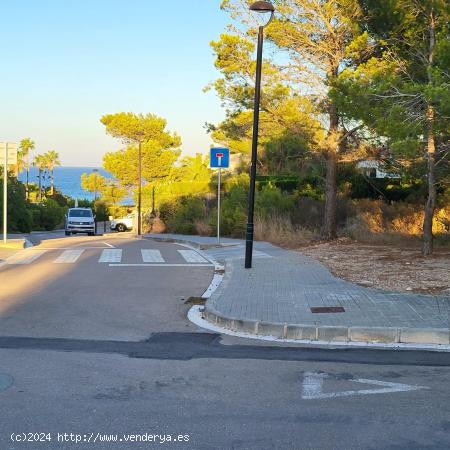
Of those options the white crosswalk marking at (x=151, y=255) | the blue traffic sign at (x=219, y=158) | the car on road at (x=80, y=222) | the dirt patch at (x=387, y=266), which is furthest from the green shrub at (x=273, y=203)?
the car on road at (x=80, y=222)

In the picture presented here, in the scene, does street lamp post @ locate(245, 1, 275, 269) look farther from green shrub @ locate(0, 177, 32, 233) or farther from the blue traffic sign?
green shrub @ locate(0, 177, 32, 233)

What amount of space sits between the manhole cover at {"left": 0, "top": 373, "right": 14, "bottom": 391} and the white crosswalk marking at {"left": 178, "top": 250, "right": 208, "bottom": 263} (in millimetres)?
10171

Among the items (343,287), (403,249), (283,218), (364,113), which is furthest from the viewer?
(283,218)

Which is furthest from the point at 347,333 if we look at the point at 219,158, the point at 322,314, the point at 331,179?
the point at 331,179

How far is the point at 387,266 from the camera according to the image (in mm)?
12992

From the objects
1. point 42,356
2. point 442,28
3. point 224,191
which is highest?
point 442,28

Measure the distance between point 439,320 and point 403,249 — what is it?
880 centimetres

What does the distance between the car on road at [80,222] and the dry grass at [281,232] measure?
65.0ft

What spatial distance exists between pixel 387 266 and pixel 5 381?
9249 millimetres

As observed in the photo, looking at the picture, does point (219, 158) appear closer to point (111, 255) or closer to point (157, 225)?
point (111, 255)

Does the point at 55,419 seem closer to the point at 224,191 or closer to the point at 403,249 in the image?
the point at 403,249

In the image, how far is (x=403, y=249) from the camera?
643 inches

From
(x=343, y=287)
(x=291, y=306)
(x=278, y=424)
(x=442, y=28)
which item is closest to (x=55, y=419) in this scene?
(x=278, y=424)

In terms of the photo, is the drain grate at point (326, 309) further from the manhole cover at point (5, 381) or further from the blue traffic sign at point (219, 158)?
the blue traffic sign at point (219, 158)
